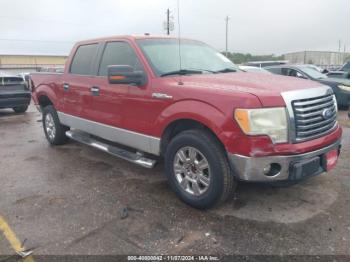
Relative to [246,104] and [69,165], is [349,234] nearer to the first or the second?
[246,104]

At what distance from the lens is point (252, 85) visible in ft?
11.3

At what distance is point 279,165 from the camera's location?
3133 millimetres

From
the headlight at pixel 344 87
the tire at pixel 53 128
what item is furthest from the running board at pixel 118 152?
the headlight at pixel 344 87

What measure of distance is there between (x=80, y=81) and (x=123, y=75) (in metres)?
1.68

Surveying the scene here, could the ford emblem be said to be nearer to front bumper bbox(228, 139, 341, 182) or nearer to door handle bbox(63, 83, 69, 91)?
front bumper bbox(228, 139, 341, 182)

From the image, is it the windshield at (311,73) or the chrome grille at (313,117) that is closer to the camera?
the chrome grille at (313,117)

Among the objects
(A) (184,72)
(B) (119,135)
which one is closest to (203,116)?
(A) (184,72)

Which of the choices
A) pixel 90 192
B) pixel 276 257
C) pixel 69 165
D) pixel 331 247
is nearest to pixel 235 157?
pixel 276 257

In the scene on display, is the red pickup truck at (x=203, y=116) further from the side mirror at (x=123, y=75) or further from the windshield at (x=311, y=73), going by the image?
the windshield at (x=311, y=73)

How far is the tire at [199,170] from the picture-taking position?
11.0 ft

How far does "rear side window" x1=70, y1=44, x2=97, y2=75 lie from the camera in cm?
523

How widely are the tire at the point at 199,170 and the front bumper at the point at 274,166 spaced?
0.51 feet

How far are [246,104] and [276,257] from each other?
133 cm

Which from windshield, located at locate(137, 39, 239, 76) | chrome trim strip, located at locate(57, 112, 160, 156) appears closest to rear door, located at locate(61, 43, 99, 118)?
chrome trim strip, located at locate(57, 112, 160, 156)
